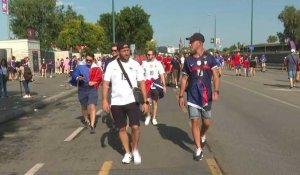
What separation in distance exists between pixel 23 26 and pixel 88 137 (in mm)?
75402

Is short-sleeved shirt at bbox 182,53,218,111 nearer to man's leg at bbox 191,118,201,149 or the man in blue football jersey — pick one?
the man in blue football jersey

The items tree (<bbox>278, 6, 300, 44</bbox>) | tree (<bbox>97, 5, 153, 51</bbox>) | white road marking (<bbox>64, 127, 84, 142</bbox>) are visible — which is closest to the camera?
white road marking (<bbox>64, 127, 84, 142</bbox>)

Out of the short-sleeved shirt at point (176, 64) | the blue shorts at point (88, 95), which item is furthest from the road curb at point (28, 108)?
the short-sleeved shirt at point (176, 64)

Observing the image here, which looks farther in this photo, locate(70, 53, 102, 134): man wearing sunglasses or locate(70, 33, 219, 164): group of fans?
locate(70, 53, 102, 134): man wearing sunglasses

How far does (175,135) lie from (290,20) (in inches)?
3387

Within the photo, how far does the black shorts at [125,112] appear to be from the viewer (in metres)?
7.43

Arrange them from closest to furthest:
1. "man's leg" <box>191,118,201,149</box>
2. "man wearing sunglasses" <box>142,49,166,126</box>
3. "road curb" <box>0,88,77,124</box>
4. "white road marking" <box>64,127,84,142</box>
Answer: "man's leg" <box>191,118,201,149</box> → "white road marking" <box>64,127,84,142</box> → "man wearing sunglasses" <box>142,49,166,126</box> → "road curb" <box>0,88,77,124</box>

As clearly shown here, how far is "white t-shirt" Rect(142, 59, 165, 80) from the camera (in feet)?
39.1

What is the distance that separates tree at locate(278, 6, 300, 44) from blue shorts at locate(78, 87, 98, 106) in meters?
82.5

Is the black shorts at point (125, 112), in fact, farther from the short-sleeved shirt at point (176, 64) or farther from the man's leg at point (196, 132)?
the short-sleeved shirt at point (176, 64)

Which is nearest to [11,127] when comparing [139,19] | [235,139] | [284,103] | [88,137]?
[88,137]

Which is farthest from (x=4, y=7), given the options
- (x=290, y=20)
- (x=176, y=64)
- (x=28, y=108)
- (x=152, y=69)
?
(x=290, y=20)

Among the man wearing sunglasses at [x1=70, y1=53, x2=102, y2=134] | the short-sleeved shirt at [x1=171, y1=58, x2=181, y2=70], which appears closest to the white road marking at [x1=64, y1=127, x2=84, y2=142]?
the man wearing sunglasses at [x1=70, y1=53, x2=102, y2=134]

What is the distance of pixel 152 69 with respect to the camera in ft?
39.5
